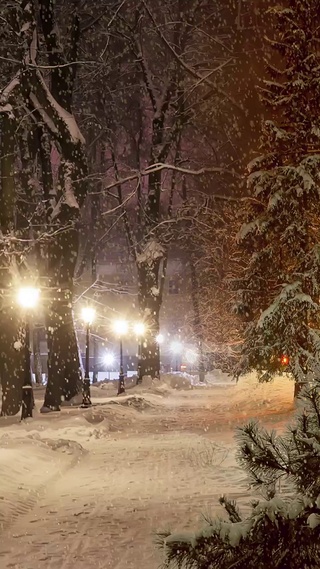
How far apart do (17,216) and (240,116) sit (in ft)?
30.9

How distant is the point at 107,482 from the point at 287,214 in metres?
10.9

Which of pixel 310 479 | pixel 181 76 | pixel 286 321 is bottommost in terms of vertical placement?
pixel 310 479

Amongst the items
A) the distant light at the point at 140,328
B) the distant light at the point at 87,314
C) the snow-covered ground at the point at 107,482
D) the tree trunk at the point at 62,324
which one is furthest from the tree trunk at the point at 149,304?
the snow-covered ground at the point at 107,482

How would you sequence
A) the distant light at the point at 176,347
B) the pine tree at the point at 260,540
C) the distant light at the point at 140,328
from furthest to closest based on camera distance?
the distant light at the point at 176,347, the distant light at the point at 140,328, the pine tree at the point at 260,540

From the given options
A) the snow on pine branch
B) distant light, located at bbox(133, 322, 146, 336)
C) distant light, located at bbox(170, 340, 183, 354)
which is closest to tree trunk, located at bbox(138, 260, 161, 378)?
distant light, located at bbox(133, 322, 146, 336)

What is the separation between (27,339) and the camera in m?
18.5

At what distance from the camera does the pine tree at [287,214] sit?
784 inches

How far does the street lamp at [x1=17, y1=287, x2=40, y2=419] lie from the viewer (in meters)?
17.4

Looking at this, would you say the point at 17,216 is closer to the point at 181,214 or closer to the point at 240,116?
the point at 181,214

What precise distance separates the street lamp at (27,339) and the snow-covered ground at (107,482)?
579 mm

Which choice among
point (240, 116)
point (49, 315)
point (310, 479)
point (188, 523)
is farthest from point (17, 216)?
point (310, 479)

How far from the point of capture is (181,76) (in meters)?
33.8

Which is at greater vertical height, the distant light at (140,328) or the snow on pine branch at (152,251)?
the snow on pine branch at (152,251)

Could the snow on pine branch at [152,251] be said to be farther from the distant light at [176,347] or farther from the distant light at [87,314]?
the distant light at [176,347]
